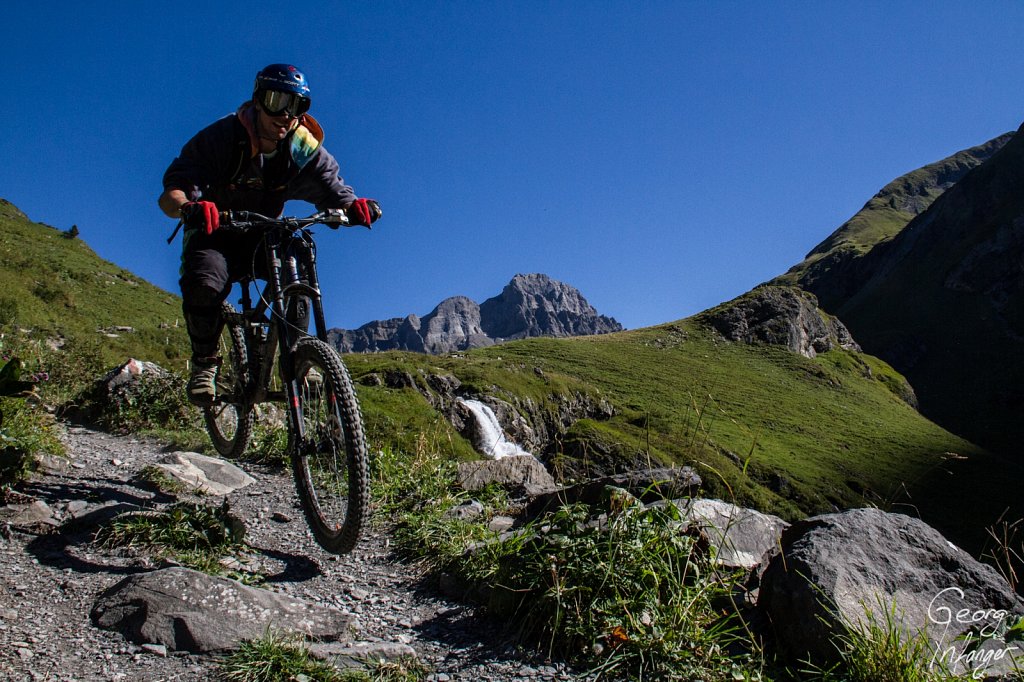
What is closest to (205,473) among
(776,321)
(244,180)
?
(244,180)

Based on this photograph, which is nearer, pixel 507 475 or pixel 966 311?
pixel 507 475

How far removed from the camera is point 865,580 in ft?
11.3

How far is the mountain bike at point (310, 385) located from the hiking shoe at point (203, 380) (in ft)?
3.08

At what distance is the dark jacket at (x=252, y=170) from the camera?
16.5 feet

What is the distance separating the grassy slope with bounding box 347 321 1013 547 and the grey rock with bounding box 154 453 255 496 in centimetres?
2120

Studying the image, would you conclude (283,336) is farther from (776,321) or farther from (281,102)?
(776,321)

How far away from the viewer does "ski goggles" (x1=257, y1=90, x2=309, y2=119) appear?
4.81 metres

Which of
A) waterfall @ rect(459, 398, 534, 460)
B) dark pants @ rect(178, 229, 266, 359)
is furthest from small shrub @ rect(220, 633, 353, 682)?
waterfall @ rect(459, 398, 534, 460)

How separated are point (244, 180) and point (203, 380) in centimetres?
203

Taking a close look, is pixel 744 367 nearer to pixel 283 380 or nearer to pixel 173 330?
pixel 173 330

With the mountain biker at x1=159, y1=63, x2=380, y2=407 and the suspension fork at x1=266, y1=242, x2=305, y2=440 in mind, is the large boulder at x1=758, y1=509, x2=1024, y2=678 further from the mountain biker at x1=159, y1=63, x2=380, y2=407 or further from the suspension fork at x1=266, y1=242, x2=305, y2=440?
the mountain biker at x1=159, y1=63, x2=380, y2=407

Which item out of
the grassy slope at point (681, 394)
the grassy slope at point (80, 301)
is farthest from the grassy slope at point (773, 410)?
the grassy slope at point (80, 301)

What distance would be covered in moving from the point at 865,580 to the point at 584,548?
1.52m

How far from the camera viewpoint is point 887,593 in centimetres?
345
